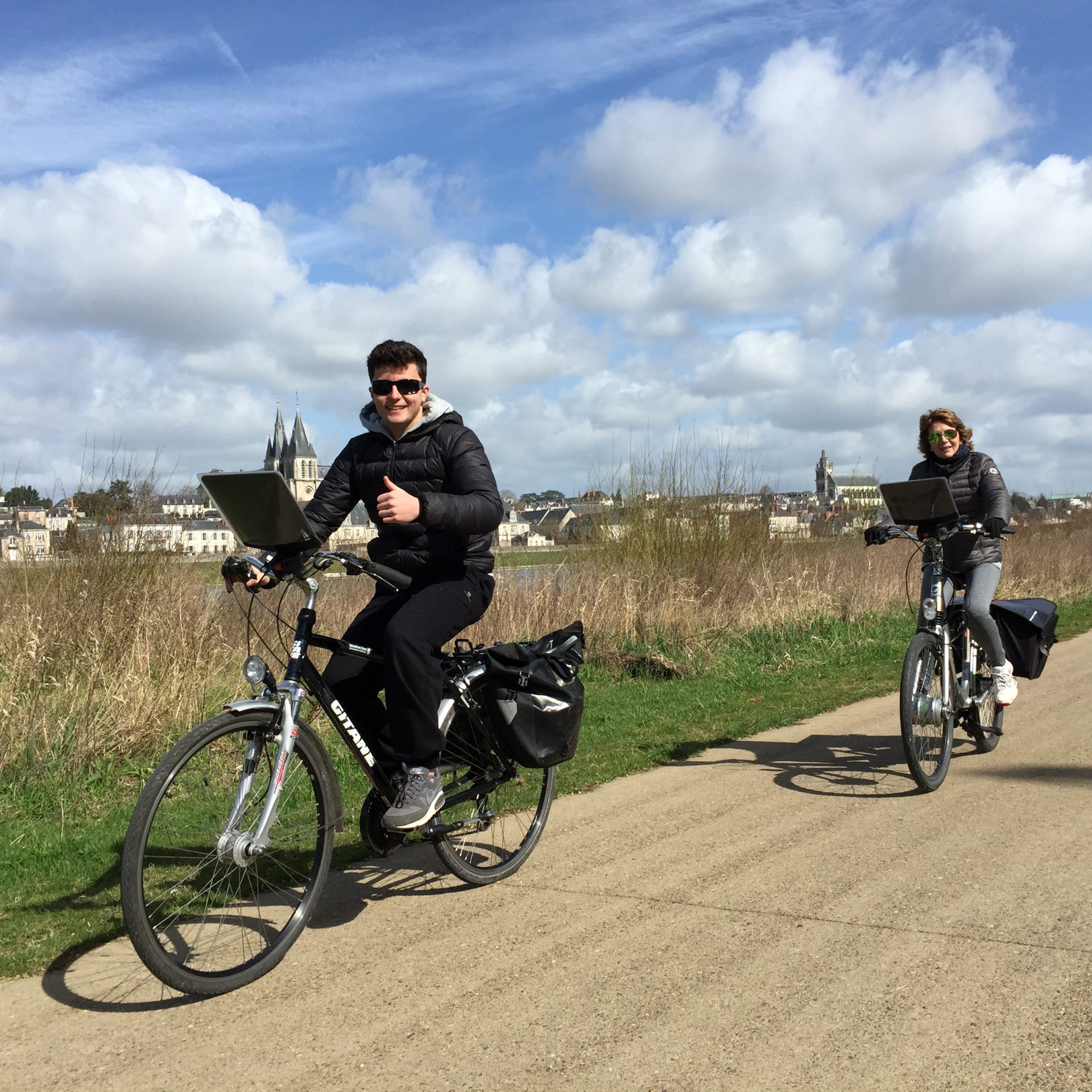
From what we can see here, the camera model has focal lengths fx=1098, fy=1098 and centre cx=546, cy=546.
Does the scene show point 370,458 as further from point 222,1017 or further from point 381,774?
point 222,1017

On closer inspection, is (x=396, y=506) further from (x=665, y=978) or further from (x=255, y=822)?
(x=665, y=978)

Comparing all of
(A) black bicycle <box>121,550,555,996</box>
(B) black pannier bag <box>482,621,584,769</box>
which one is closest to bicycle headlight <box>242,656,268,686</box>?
(A) black bicycle <box>121,550,555,996</box>

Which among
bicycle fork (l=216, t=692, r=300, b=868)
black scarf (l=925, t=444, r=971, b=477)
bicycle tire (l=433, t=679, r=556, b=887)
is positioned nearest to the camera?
bicycle fork (l=216, t=692, r=300, b=868)

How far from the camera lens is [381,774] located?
4281 mm

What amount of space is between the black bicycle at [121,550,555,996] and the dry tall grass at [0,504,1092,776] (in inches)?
140

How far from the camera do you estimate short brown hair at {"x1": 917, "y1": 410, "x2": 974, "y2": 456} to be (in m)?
7.27

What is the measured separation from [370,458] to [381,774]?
1283 mm

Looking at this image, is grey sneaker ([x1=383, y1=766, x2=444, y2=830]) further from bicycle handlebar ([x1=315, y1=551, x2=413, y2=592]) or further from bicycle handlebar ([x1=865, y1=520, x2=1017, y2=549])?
bicycle handlebar ([x1=865, y1=520, x2=1017, y2=549])

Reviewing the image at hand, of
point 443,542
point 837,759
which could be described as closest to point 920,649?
point 837,759

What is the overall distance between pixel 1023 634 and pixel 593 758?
2.88 m

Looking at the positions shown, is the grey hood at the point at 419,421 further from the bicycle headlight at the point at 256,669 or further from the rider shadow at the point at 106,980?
the rider shadow at the point at 106,980

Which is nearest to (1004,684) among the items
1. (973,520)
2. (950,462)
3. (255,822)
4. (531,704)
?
(973,520)

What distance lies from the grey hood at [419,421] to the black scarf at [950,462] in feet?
13.3

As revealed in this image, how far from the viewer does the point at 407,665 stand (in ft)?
13.5
